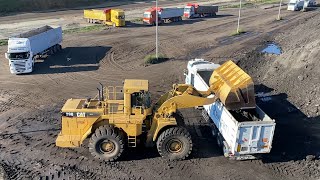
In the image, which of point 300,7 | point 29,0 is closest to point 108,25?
point 29,0

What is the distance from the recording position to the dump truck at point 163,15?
48406 mm

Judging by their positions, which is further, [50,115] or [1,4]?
[1,4]

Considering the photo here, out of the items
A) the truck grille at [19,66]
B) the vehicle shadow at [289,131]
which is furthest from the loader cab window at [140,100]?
the truck grille at [19,66]

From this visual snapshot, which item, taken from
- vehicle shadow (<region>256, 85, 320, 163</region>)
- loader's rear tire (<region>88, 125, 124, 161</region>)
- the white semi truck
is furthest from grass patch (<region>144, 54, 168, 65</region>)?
loader's rear tire (<region>88, 125, 124, 161</region>)

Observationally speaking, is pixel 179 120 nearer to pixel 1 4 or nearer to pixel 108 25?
pixel 108 25

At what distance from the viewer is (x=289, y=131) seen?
18.4m

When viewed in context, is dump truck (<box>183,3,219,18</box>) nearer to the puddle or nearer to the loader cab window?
the puddle

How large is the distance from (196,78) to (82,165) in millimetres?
9423

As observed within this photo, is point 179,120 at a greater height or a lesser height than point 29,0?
lesser

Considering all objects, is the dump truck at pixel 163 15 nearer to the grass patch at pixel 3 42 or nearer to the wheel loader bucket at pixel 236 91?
the grass patch at pixel 3 42

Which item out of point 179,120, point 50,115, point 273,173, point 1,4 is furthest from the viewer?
point 1,4

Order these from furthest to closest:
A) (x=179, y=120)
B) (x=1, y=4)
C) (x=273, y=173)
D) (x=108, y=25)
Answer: (x=1, y=4) < (x=108, y=25) < (x=179, y=120) < (x=273, y=173)

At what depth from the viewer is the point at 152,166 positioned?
15.3 metres

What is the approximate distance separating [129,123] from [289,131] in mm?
8599
